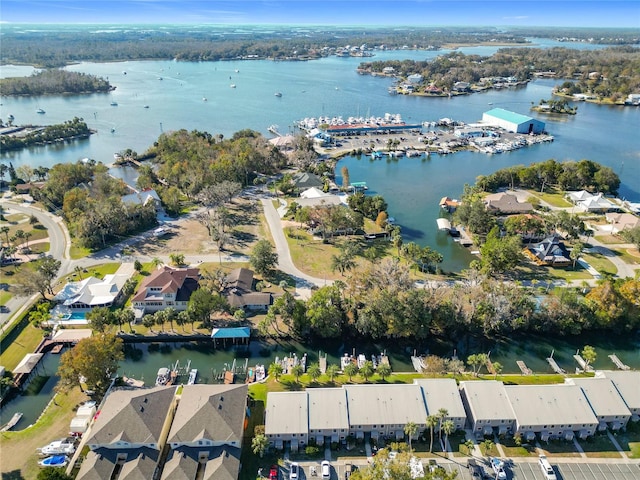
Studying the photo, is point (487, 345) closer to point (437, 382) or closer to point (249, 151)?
point (437, 382)

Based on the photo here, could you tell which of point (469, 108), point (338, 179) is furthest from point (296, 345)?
point (469, 108)

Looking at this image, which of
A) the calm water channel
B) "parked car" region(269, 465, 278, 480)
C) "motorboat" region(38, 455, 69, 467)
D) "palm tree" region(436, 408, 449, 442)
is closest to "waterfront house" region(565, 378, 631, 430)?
the calm water channel

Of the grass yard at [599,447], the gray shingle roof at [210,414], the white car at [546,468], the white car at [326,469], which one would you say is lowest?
the grass yard at [599,447]

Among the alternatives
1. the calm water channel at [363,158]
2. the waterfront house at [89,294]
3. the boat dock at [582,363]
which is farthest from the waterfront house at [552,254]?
the waterfront house at [89,294]

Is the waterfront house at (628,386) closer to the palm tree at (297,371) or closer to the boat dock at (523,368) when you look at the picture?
the boat dock at (523,368)

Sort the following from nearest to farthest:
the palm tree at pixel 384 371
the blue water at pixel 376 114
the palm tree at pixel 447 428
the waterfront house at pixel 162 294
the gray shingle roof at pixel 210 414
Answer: the gray shingle roof at pixel 210 414, the palm tree at pixel 447 428, the palm tree at pixel 384 371, the waterfront house at pixel 162 294, the blue water at pixel 376 114

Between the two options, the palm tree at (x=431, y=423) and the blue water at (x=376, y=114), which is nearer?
the palm tree at (x=431, y=423)

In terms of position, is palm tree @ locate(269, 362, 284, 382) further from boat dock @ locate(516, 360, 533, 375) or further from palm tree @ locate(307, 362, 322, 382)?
boat dock @ locate(516, 360, 533, 375)
